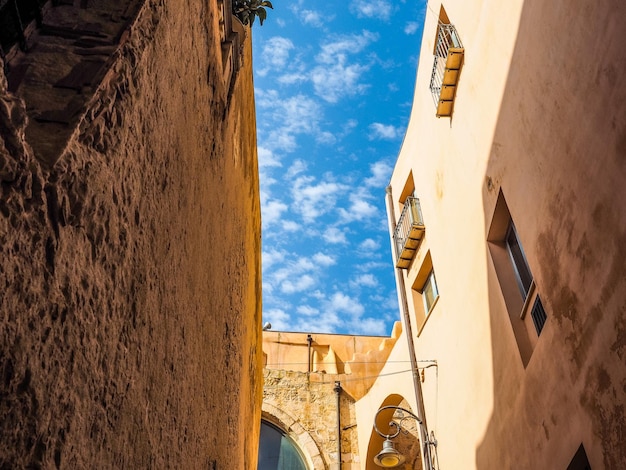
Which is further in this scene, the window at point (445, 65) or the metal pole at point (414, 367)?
the metal pole at point (414, 367)

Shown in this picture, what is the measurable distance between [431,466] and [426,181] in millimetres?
4795

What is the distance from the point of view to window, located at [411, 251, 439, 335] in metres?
10.7

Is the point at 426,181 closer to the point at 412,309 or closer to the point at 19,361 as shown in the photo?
the point at 412,309

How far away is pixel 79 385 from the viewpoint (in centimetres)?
139

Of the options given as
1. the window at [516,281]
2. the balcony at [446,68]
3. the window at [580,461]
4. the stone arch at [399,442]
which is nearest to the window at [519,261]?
the window at [516,281]

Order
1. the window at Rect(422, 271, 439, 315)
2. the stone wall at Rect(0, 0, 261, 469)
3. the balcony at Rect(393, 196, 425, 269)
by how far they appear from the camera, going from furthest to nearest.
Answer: the balcony at Rect(393, 196, 425, 269)
the window at Rect(422, 271, 439, 315)
the stone wall at Rect(0, 0, 261, 469)

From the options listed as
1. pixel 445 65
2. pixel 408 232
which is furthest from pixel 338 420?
pixel 445 65

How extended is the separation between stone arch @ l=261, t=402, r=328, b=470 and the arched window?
19 centimetres

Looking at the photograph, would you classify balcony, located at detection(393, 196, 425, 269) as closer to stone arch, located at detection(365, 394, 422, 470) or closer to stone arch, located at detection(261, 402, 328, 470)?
stone arch, located at detection(365, 394, 422, 470)

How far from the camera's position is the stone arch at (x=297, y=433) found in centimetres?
1466

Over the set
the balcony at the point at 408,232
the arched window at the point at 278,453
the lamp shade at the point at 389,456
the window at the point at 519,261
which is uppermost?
the balcony at the point at 408,232

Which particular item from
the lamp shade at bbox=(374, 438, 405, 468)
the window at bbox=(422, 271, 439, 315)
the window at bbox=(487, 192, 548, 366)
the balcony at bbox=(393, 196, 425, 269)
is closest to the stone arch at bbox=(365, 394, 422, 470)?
the window at bbox=(422, 271, 439, 315)

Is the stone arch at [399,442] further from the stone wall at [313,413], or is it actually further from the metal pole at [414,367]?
the metal pole at [414,367]

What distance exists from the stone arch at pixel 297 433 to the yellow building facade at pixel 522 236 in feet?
15.5
